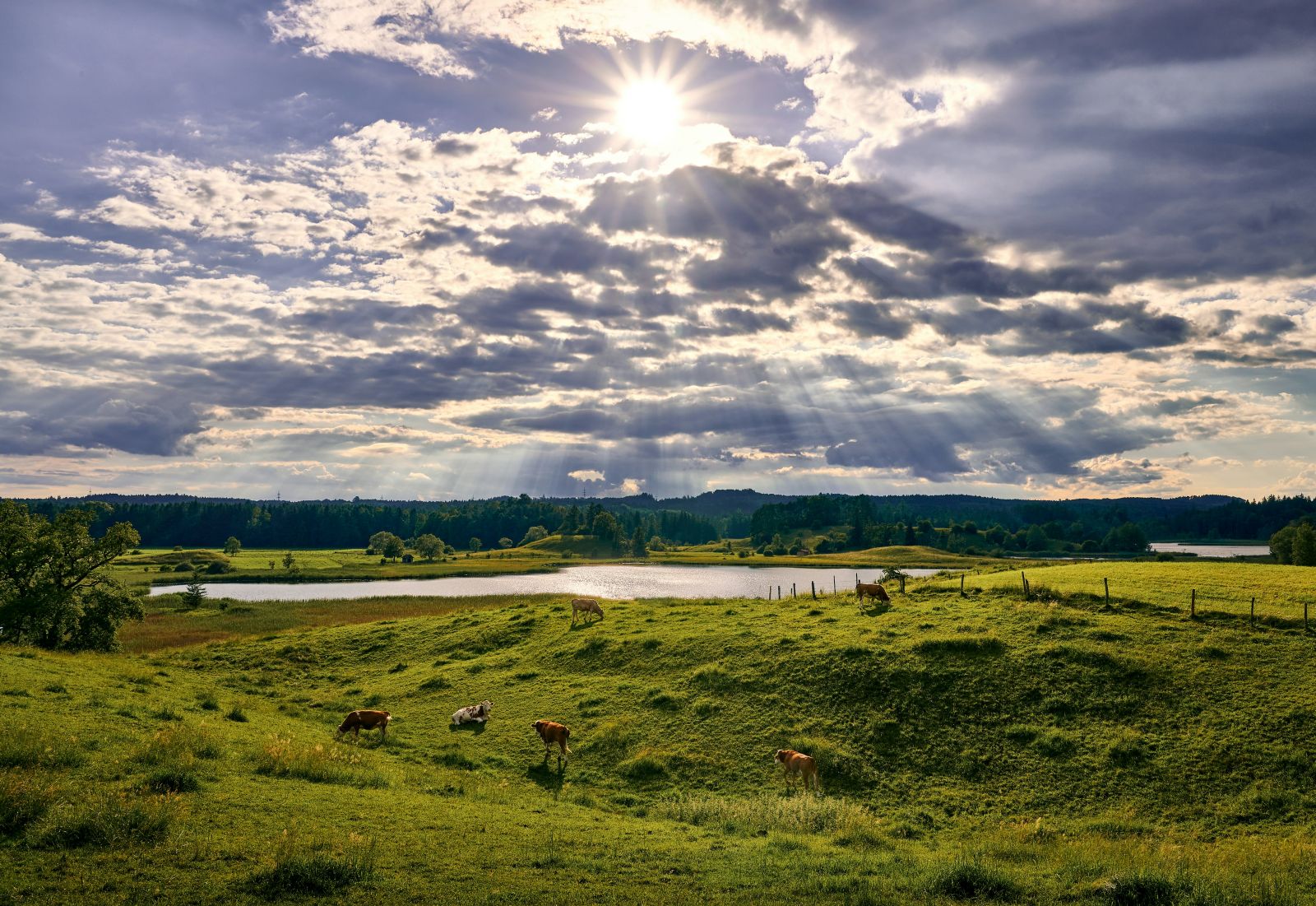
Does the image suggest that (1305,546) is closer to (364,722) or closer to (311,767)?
(364,722)

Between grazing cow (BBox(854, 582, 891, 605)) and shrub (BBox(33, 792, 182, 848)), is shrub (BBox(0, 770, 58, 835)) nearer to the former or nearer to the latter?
shrub (BBox(33, 792, 182, 848))

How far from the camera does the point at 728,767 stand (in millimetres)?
24594

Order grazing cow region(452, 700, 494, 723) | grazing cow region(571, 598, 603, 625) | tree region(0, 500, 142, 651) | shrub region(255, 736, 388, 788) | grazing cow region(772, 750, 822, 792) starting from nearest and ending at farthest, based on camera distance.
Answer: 1. shrub region(255, 736, 388, 788)
2. grazing cow region(772, 750, 822, 792)
3. grazing cow region(452, 700, 494, 723)
4. tree region(0, 500, 142, 651)
5. grazing cow region(571, 598, 603, 625)

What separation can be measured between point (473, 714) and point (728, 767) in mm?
11639

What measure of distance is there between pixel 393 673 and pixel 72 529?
25.8m

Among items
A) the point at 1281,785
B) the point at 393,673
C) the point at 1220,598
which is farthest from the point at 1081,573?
the point at 393,673

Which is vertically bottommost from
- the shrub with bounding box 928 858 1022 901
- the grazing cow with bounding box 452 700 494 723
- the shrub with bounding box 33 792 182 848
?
the grazing cow with bounding box 452 700 494 723

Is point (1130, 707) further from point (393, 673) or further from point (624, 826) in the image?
point (393, 673)

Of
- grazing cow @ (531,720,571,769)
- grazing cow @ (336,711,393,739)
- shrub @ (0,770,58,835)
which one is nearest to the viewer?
shrub @ (0,770,58,835)

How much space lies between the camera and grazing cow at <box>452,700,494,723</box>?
30047 mm

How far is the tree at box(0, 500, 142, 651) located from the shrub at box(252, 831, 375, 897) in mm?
39997

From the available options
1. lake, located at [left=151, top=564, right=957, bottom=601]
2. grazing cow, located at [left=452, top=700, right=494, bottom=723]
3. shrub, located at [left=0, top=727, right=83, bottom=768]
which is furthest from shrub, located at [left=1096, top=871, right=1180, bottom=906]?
lake, located at [left=151, top=564, right=957, bottom=601]

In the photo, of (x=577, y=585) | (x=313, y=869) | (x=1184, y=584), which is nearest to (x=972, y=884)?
(x=313, y=869)

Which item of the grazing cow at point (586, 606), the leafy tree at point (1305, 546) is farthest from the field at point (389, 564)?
the grazing cow at point (586, 606)
